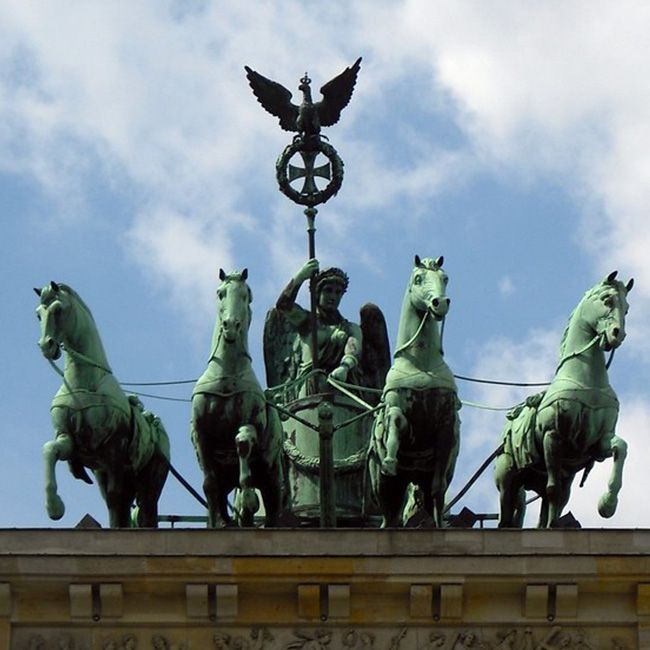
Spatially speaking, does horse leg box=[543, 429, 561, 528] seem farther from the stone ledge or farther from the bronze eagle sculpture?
the bronze eagle sculpture

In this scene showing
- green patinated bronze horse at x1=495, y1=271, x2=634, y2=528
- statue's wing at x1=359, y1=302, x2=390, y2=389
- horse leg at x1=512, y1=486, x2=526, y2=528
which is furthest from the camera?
statue's wing at x1=359, y1=302, x2=390, y2=389

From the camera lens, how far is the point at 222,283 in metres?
36.8

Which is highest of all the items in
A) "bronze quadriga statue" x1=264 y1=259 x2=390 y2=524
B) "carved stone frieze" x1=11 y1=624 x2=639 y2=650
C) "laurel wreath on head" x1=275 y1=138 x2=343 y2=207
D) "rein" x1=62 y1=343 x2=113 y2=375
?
"laurel wreath on head" x1=275 y1=138 x2=343 y2=207

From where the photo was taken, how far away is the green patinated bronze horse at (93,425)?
3681 cm

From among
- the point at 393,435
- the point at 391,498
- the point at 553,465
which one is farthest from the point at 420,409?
the point at 553,465

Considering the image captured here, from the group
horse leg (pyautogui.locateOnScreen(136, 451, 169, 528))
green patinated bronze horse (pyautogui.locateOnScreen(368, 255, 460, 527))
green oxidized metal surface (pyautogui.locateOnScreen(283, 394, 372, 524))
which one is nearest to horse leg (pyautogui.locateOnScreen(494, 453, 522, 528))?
green patinated bronze horse (pyautogui.locateOnScreen(368, 255, 460, 527))

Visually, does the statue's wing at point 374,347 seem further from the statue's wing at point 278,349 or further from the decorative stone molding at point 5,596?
the decorative stone molding at point 5,596

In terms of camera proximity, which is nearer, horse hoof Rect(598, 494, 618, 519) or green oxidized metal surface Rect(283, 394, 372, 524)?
horse hoof Rect(598, 494, 618, 519)

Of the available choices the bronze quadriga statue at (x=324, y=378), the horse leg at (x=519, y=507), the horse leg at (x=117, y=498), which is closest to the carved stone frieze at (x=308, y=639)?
the horse leg at (x=117, y=498)

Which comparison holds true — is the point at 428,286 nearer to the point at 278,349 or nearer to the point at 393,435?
the point at 393,435

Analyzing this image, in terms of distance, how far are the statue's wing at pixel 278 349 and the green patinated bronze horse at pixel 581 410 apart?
4.44m

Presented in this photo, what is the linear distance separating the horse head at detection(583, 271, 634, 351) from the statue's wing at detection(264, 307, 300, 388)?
513 centimetres

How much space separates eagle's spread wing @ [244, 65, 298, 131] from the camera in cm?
4162

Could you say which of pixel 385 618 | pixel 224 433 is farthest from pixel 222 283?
pixel 385 618
